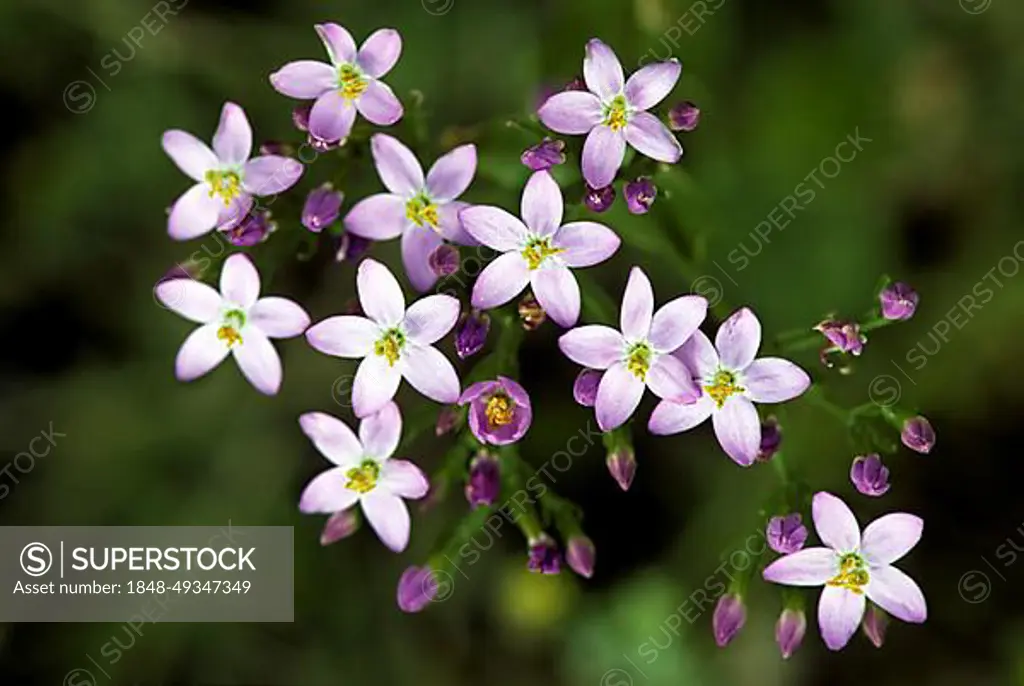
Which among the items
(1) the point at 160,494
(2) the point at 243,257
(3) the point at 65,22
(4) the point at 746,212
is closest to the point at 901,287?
(4) the point at 746,212

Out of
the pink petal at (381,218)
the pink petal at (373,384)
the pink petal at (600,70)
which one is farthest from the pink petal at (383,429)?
the pink petal at (600,70)

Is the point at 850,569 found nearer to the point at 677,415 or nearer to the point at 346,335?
the point at 677,415

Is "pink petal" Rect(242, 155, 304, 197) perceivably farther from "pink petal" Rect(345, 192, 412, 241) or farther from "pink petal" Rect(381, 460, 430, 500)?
"pink petal" Rect(381, 460, 430, 500)

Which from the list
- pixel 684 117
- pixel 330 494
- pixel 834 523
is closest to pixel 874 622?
pixel 834 523

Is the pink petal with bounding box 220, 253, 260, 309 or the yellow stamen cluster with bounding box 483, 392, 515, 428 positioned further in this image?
the pink petal with bounding box 220, 253, 260, 309

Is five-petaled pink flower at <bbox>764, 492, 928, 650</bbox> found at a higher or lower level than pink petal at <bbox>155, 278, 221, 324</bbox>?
lower

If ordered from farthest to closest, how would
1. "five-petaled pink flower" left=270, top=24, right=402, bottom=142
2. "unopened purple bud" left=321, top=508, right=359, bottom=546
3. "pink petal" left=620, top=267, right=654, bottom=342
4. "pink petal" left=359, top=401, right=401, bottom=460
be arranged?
"unopened purple bud" left=321, top=508, right=359, bottom=546 → "pink petal" left=359, top=401, right=401, bottom=460 → "five-petaled pink flower" left=270, top=24, right=402, bottom=142 → "pink petal" left=620, top=267, right=654, bottom=342

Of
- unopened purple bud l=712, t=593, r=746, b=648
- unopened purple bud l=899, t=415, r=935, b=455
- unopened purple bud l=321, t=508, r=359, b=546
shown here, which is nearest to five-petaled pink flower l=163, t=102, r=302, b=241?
unopened purple bud l=321, t=508, r=359, b=546
